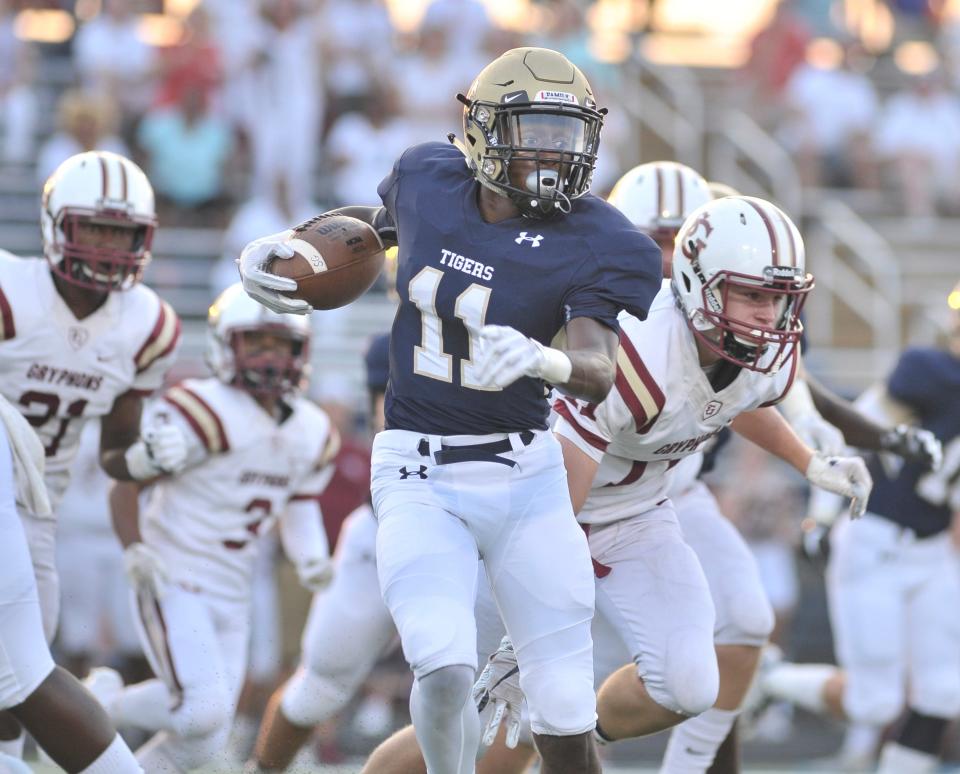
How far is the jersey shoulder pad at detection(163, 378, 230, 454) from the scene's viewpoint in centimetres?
595

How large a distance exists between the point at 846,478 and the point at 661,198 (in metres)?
1.28

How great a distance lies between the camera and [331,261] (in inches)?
175

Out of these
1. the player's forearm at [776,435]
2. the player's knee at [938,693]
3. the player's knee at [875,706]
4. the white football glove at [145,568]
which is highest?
the player's forearm at [776,435]

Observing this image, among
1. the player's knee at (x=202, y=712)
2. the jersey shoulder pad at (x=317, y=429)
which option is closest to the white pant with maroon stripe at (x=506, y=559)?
the player's knee at (x=202, y=712)

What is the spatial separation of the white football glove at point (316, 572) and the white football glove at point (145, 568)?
0.57 meters

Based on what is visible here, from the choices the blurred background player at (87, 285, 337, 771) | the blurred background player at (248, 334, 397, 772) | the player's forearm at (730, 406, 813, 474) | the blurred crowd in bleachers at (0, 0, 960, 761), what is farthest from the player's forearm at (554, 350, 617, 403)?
the blurred crowd in bleachers at (0, 0, 960, 761)

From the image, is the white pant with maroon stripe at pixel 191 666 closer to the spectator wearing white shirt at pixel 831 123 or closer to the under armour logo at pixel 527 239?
the under armour logo at pixel 527 239

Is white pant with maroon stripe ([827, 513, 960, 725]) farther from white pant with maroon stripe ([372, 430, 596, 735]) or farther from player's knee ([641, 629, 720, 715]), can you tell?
white pant with maroon stripe ([372, 430, 596, 735])

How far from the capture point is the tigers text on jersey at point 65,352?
5316mm

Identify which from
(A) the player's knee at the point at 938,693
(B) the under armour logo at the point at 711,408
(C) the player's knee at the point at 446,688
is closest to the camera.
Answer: (C) the player's knee at the point at 446,688

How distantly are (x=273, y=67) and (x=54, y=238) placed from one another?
4.63m

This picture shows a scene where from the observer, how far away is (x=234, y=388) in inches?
243

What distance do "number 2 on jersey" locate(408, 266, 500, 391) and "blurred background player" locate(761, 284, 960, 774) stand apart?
308 cm

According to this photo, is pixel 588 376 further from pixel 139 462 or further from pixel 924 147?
pixel 924 147
